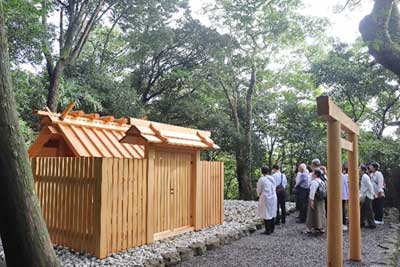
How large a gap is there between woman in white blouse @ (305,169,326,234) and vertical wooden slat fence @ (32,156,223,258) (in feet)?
10.2

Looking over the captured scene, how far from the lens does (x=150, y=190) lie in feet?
24.7

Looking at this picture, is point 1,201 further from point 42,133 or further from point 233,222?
point 233,222

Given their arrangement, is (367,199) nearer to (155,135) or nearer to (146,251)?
(155,135)

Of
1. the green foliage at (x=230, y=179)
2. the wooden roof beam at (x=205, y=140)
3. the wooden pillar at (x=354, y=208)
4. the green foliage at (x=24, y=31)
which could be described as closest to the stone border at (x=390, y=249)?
the wooden pillar at (x=354, y=208)

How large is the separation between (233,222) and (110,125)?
4126 millimetres

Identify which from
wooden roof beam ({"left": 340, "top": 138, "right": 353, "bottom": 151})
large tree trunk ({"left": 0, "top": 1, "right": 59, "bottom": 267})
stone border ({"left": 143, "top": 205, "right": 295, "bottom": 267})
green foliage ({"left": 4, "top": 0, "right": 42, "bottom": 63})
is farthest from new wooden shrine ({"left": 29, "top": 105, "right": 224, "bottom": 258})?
green foliage ({"left": 4, "top": 0, "right": 42, "bottom": 63})

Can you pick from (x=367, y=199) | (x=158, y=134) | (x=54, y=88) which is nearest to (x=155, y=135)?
(x=158, y=134)

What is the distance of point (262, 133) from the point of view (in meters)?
19.6

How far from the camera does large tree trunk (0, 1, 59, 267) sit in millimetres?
3383

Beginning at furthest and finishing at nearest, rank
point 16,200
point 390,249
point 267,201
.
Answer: point 267,201, point 390,249, point 16,200

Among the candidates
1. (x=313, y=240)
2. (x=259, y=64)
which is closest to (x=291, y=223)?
(x=313, y=240)

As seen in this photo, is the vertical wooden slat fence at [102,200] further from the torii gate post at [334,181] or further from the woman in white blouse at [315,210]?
the torii gate post at [334,181]

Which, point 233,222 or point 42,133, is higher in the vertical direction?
point 42,133

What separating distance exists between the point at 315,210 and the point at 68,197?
542cm
